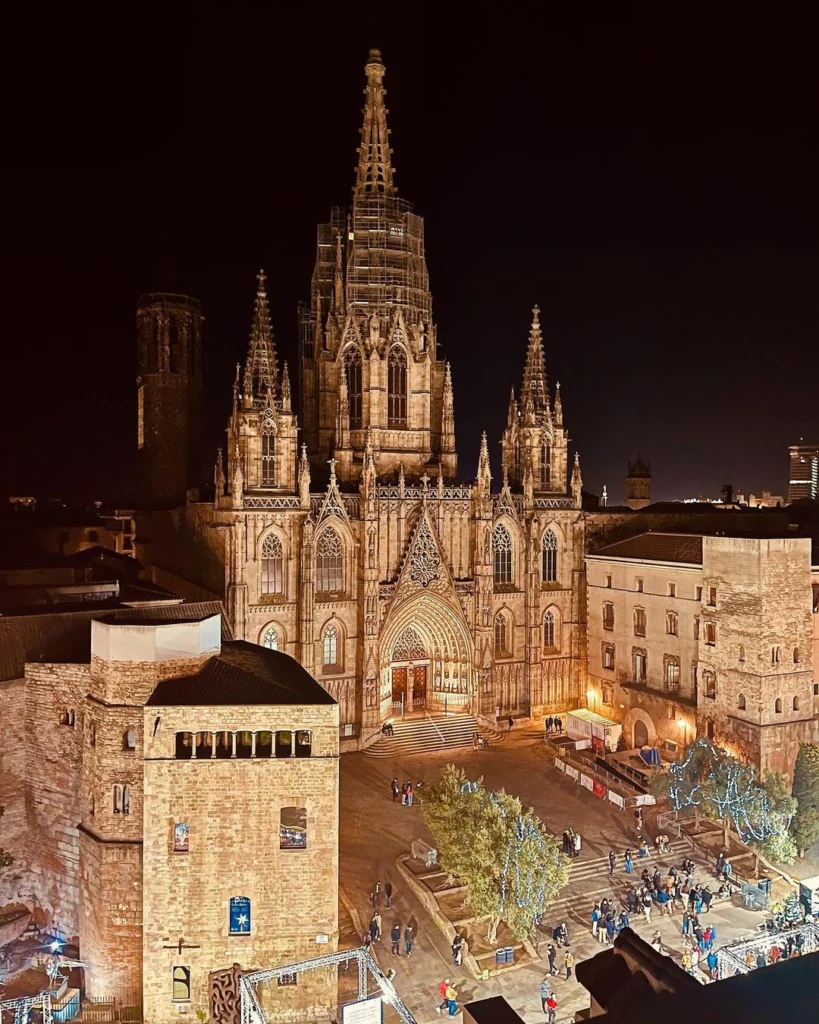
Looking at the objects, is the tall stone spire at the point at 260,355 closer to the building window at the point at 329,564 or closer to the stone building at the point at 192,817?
the building window at the point at 329,564

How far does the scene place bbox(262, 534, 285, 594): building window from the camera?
39125 mm

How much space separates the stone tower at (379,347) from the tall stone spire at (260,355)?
15.5 ft

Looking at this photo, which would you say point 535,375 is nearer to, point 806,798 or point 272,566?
point 272,566

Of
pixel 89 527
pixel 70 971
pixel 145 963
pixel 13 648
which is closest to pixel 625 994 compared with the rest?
pixel 145 963

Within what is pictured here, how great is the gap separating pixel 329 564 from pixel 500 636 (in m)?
12.0

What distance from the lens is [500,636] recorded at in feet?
150

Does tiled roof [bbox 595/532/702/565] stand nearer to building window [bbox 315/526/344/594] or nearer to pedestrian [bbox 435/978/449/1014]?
building window [bbox 315/526/344/594]

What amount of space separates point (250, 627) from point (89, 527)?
103 ft

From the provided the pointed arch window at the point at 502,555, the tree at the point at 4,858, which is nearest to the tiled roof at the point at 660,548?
the pointed arch window at the point at 502,555

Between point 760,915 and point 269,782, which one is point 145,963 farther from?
point 760,915

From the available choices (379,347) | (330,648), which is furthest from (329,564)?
(379,347)

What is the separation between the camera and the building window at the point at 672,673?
39.8 m

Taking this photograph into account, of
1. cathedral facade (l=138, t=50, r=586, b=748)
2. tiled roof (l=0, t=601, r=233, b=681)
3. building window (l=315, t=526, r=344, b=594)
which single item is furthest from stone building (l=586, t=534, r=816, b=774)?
tiled roof (l=0, t=601, r=233, b=681)

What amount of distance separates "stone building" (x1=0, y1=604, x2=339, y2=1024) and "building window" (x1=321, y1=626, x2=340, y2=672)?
1610 centimetres
